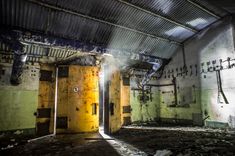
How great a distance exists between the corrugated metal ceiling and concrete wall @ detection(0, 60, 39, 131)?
191 cm

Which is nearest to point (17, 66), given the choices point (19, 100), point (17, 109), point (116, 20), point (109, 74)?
point (19, 100)

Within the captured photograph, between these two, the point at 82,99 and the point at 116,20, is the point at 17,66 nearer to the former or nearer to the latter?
the point at 82,99

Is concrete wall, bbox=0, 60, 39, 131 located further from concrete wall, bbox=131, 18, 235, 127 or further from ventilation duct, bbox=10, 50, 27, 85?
concrete wall, bbox=131, 18, 235, 127

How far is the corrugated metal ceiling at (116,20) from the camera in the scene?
6270mm

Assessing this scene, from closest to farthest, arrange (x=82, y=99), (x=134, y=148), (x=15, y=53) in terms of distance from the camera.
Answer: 1. (x=134, y=148)
2. (x=15, y=53)
3. (x=82, y=99)

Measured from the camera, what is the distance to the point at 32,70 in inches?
305

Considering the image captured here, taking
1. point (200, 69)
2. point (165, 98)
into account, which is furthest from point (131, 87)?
point (200, 69)

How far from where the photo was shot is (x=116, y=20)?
7.66 metres

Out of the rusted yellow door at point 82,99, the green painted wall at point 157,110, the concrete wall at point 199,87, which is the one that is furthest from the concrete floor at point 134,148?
the green painted wall at point 157,110

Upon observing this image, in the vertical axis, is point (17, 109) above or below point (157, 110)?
above

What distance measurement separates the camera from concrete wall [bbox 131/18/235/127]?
27.7 feet

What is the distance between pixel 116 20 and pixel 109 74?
219 centimetres

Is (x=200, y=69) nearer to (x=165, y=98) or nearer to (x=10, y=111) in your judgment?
(x=165, y=98)

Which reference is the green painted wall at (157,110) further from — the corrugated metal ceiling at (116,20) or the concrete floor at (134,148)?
the concrete floor at (134,148)
